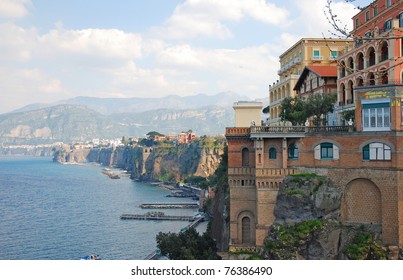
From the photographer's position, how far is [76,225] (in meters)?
92.4

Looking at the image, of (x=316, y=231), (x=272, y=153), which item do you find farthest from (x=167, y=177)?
(x=316, y=231)

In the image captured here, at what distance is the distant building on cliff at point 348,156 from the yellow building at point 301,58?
17.2 m

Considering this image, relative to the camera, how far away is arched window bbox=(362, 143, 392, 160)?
38.5 metres

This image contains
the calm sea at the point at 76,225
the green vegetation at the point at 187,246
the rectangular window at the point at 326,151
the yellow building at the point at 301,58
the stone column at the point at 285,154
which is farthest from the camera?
the calm sea at the point at 76,225

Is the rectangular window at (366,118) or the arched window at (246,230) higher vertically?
the rectangular window at (366,118)

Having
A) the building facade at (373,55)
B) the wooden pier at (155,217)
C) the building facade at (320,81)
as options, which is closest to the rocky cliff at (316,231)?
the building facade at (373,55)

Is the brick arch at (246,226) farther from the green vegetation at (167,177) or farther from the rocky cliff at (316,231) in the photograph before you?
the green vegetation at (167,177)

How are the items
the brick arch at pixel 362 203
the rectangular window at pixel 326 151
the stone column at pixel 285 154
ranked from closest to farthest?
the brick arch at pixel 362 203 < the rectangular window at pixel 326 151 < the stone column at pixel 285 154

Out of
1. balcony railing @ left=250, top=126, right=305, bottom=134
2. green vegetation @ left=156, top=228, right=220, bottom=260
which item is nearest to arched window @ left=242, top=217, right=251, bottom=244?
green vegetation @ left=156, top=228, right=220, bottom=260

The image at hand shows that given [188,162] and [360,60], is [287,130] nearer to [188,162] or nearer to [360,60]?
[360,60]

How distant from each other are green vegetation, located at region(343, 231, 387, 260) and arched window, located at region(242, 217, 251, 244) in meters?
9.06

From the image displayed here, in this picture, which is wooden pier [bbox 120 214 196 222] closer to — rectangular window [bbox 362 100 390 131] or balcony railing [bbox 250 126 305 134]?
balcony railing [bbox 250 126 305 134]

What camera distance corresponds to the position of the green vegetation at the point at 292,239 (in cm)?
3850

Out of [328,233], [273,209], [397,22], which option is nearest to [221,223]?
[273,209]
